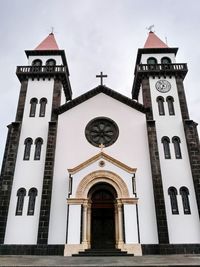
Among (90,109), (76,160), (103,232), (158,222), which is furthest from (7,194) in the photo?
(158,222)

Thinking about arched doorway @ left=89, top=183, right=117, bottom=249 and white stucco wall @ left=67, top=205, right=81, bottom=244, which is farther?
arched doorway @ left=89, top=183, right=117, bottom=249

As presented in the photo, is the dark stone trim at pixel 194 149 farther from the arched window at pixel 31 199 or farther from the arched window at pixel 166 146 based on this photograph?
the arched window at pixel 31 199

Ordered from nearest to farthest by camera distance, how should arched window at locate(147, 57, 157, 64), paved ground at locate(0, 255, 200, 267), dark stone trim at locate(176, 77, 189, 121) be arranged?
paved ground at locate(0, 255, 200, 267), dark stone trim at locate(176, 77, 189, 121), arched window at locate(147, 57, 157, 64)

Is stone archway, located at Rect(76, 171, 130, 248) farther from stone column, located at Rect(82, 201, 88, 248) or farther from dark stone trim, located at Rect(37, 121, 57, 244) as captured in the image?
dark stone trim, located at Rect(37, 121, 57, 244)

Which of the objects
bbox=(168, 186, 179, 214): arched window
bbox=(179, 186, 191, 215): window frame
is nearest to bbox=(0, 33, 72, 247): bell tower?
bbox=(168, 186, 179, 214): arched window

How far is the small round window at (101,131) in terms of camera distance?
19.0 meters

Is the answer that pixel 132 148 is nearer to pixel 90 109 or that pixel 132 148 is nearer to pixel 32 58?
pixel 90 109

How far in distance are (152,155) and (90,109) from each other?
6633 millimetres

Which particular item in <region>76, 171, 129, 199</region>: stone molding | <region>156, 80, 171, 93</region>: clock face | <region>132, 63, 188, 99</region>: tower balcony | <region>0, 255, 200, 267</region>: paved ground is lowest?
<region>0, 255, 200, 267</region>: paved ground

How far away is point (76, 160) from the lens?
18031 mm

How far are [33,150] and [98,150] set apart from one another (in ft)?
17.1

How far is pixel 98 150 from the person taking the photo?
60.5 ft

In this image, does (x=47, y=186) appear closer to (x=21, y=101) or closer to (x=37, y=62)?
(x=21, y=101)

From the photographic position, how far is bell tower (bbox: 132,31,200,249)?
634 inches
